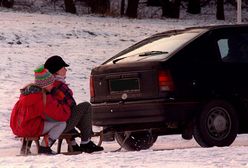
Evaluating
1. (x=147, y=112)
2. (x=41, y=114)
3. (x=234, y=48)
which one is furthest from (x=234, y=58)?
(x=41, y=114)

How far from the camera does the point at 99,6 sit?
40.1m

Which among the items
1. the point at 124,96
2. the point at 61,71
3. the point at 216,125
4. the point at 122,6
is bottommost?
the point at 122,6

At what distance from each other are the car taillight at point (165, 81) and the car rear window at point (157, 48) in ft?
0.83

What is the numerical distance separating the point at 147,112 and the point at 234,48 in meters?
1.58

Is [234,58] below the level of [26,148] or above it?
above

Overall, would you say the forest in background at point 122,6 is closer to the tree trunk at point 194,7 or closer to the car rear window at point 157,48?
the tree trunk at point 194,7

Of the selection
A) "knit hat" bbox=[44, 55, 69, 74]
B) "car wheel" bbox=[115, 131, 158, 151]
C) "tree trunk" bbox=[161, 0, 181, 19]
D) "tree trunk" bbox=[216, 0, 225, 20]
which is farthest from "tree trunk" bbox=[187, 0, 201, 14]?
"knit hat" bbox=[44, 55, 69, 74]

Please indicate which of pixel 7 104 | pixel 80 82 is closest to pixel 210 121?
pixel 7 104

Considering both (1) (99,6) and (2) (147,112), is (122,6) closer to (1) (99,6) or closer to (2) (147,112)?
(1) (99,6)

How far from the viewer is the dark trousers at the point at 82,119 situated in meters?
11.6

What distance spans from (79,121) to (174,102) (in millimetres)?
1254

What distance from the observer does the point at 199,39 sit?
1181cm

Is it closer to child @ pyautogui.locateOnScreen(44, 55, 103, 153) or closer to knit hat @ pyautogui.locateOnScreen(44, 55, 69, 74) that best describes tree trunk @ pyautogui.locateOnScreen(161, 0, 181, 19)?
knit hat @ pyautogui.locateOnScreen(44, 55, 69, 74)

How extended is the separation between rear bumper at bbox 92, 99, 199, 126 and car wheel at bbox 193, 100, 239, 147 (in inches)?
7.1
